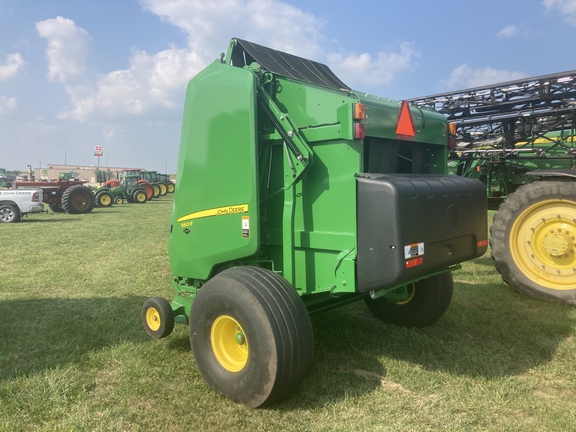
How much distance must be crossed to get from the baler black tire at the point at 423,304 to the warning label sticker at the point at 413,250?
1.34 m

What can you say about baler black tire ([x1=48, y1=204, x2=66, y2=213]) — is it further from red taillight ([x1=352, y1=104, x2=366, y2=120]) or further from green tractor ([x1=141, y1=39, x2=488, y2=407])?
red taillight ([x1=352, y1=104, x2=366, y2=120])

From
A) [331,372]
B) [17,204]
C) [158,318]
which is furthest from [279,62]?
[17,204]

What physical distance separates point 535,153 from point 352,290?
24.6 feet

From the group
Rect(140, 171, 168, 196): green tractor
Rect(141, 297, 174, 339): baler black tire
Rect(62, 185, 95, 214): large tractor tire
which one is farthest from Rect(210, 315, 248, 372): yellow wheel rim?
Rect(140, 171, 168, 196): green tractor

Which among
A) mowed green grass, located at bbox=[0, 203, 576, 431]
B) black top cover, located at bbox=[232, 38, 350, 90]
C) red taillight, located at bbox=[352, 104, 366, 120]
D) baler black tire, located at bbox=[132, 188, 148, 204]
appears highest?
black top cover, located at bbox=[232, 38, 350, 90]

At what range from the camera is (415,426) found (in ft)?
8.18

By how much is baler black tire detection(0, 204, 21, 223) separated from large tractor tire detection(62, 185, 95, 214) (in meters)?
3.23

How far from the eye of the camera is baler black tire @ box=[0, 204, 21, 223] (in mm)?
14273

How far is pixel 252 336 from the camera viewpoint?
8.68 feet

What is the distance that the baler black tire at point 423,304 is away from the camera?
13.0 ft

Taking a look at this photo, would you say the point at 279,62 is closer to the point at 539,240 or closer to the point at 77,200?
the point at 539,240

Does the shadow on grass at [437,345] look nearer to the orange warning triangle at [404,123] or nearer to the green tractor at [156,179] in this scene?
the orange warning triangle at [404,123]

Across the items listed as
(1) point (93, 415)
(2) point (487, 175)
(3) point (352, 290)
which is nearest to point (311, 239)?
(3) point (352, 290)

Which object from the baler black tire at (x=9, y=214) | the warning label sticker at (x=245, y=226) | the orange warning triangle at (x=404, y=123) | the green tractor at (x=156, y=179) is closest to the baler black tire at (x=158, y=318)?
the warning label sticker at (x=245, y=226)
